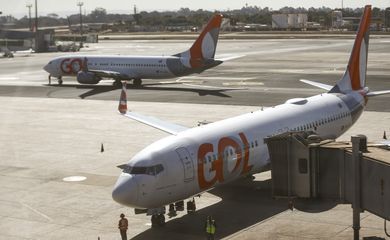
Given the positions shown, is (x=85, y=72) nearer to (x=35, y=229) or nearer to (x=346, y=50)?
(x=35, y=229)

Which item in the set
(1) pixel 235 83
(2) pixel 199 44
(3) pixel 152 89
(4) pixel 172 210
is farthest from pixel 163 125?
(1) pixel 235 83

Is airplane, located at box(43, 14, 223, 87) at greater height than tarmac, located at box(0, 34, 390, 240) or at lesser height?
greater

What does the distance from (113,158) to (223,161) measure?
18045 millimetres

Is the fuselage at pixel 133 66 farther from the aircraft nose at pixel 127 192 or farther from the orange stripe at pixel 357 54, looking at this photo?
the aircraft nose at pixel 127 192

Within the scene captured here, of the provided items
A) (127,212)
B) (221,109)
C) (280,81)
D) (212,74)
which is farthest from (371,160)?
(212,74)

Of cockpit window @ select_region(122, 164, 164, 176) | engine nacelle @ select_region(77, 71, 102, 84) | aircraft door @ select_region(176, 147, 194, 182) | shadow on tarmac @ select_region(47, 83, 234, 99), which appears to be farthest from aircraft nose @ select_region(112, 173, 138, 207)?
engine nacelle @ select_region(77, 71, 102, 84)

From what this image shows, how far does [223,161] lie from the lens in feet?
122

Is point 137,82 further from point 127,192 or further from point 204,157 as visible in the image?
point 127,192

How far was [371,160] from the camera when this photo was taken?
80.1ft

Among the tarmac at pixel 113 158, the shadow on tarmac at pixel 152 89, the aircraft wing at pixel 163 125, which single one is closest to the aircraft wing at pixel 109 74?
the shadow on tarmac at pixel 152 89

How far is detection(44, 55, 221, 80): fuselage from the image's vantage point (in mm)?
99875

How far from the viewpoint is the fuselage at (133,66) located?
99875 mm

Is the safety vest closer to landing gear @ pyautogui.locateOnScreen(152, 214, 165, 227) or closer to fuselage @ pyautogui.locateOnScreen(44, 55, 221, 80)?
landing gear @ pyautogui.locateOnScreen(152, 214, 165, 227)

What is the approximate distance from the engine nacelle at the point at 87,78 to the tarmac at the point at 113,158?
4.85 feet
